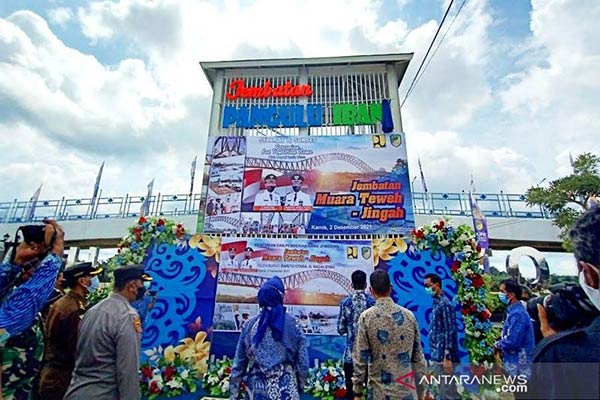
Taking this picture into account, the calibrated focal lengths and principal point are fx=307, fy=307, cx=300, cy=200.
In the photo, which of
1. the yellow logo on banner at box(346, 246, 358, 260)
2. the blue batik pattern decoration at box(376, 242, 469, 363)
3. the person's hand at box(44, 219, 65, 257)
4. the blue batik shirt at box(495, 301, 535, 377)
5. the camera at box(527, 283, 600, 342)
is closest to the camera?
the camera at box(527, 283, 600, 342)

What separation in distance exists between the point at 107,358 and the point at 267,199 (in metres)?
5.23

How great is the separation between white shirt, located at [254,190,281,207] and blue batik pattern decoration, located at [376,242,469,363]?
2.80 metres

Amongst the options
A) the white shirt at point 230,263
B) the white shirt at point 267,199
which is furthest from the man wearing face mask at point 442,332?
the white shirt at point 267,199

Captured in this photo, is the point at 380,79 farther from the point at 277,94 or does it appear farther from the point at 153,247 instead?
the point at 153,247

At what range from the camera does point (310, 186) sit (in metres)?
7.08

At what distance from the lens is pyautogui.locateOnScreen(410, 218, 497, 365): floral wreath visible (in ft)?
14.6

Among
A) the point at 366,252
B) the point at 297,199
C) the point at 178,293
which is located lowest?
the point at 178,293

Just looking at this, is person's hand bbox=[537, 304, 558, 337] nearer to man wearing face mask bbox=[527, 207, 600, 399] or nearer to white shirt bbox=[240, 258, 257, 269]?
man wearing face mask bbox=[527, 207, 600, 399]

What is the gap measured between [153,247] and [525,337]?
552 centimetres

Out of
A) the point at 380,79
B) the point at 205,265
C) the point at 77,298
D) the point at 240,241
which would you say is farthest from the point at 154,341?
the point at 380,79

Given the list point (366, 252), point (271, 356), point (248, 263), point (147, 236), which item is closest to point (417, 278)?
point (366, 252)

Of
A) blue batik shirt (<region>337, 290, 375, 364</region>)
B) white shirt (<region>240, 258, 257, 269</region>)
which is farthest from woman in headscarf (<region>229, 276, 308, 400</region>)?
white shirt (<region>240, 258, 257, 269</region>)

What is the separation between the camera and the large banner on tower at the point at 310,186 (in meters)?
6.77

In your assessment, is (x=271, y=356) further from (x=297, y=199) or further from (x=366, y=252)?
(x=297, y=199)
